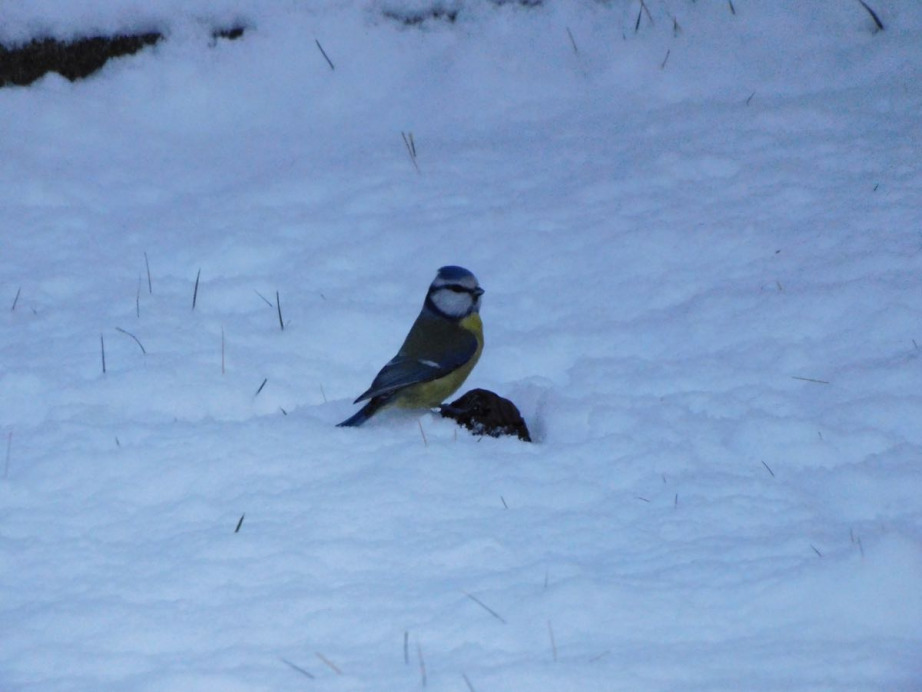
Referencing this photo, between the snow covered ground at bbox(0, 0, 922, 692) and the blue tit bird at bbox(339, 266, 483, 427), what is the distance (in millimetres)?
138

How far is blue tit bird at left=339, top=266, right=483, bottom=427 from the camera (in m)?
3.86

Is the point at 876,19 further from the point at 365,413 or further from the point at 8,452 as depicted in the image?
the point at 8,452

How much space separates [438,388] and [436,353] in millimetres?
Result: 134

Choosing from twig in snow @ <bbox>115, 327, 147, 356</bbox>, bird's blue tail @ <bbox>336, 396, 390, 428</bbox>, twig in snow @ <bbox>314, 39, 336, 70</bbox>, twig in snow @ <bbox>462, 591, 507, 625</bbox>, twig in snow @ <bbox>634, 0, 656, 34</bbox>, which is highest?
twig in snow @ <bbox>634, 0, 656, 34</bbox>

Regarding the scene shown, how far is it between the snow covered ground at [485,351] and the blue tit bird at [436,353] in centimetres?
14

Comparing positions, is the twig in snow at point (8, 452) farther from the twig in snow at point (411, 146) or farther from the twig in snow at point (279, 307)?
the twig in snow at point (411, 146)

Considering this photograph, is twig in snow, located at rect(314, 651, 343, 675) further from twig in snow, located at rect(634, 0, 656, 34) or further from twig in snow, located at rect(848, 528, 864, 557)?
twig in snow, located at rect(634, 0, 656, 34)

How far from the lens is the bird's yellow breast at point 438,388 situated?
3.96 metres

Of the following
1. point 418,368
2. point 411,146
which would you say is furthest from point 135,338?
point 411,146

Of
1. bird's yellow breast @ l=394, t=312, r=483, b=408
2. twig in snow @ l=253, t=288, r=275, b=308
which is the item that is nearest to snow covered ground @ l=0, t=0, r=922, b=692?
twig in snow @ l=253, t=288, r=275, b=308

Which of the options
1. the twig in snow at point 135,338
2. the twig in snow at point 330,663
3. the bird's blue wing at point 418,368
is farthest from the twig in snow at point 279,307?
the twig in snow at point 330,663

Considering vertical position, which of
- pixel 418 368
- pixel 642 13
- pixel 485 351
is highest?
pixel 642 13

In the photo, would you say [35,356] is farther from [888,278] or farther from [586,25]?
[586,25]

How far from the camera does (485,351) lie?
455 centimetres
